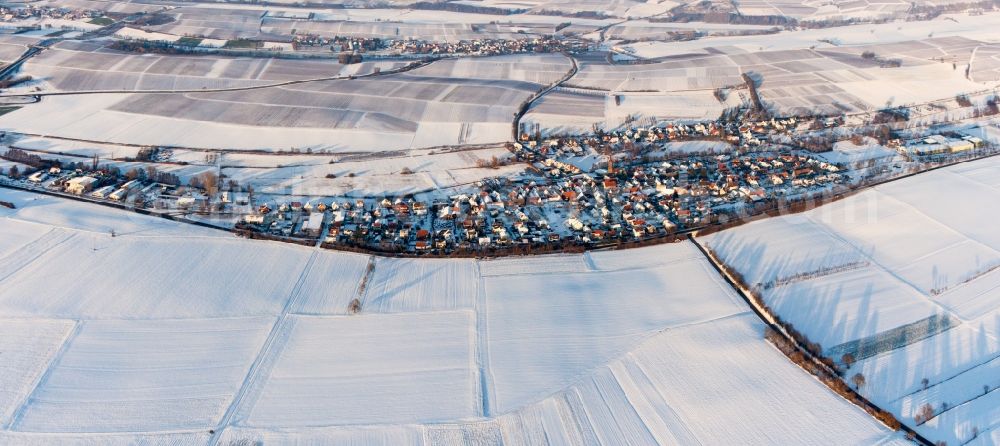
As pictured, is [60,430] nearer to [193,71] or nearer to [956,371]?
[956,371]

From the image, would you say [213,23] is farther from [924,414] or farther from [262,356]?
[924,414]

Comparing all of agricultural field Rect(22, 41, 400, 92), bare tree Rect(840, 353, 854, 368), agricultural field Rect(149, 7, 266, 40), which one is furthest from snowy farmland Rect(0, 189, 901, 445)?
agricultural field Rect(149, 7, 266, 40)

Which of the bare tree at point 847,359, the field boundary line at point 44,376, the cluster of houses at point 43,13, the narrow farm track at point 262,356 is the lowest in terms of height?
the bare tree at point 847,359

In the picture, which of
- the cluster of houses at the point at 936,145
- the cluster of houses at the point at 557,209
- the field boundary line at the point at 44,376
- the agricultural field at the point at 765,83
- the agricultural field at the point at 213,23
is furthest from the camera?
the agricultural field at the point at 213,23

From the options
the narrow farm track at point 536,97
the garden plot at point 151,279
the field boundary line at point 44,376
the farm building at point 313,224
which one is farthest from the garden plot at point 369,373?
the narrow farm track at point 536,97

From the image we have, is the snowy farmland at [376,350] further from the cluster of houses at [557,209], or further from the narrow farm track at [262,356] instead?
the cluster of houses at [557,209]

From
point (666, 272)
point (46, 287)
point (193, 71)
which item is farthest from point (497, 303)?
point (193, 71)

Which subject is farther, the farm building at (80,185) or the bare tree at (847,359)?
the farm building at (80,185)

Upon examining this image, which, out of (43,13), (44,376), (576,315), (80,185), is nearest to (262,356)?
(44,376)

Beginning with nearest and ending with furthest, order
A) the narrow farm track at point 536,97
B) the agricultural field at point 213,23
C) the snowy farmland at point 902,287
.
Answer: the snowy farmland at point 902,287, the narrow farm track at point 536,97, the agricultural field at point 213,23

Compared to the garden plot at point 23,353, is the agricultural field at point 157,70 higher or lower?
higher
